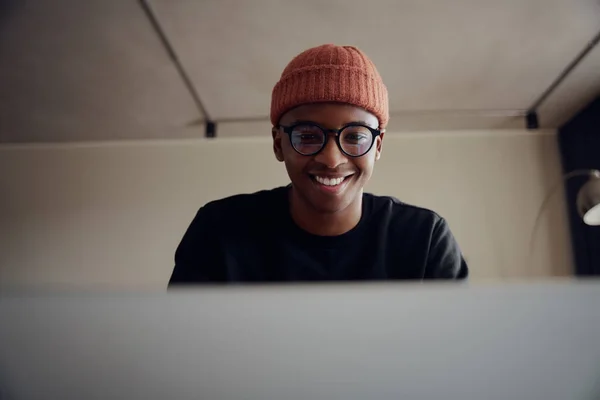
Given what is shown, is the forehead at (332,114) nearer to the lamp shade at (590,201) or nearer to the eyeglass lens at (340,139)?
the eyeglass lens at (340,139)

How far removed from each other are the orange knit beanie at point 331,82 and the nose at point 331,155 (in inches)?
2.0

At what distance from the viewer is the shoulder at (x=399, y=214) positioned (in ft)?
1.86

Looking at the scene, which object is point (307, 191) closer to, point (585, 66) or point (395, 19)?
point (395, 19)

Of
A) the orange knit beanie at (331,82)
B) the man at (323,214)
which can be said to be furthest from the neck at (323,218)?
the orange knit beanie at (331,82)

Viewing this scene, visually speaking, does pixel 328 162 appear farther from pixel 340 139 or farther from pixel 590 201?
pixel 590 201

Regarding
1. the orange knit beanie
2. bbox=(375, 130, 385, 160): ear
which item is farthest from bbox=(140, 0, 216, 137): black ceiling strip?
bbox=(375, 130, 385, 160): ear

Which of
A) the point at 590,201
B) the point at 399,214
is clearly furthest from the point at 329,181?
the point at 590,201

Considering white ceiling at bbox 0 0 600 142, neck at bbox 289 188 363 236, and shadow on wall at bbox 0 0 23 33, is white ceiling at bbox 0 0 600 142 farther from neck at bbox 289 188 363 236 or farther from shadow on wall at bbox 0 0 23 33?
neck at bbox 289 188 363 236

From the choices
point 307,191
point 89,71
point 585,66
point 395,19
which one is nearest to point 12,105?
point 89,71

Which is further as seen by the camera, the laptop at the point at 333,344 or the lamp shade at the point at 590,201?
the lamp shade at the point at 590,201

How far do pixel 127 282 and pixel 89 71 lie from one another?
0.28 meters

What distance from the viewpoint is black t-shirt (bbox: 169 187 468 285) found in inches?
20.6

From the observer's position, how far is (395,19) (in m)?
0.59

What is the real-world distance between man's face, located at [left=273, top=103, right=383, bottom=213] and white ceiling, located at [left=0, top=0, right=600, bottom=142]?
57 mm
